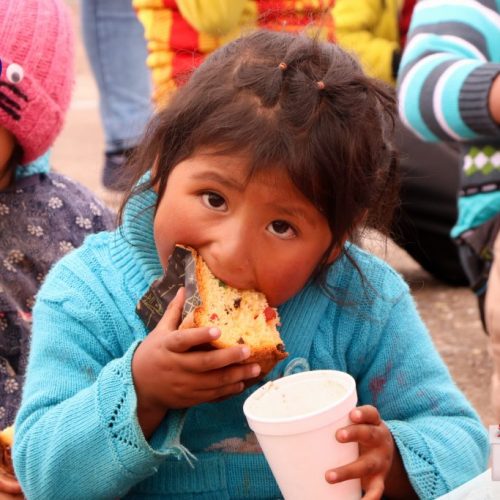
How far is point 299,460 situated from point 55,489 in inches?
19.8

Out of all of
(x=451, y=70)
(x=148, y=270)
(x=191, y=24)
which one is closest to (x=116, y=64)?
(x=191, y=24)

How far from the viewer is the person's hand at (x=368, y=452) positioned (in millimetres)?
1690

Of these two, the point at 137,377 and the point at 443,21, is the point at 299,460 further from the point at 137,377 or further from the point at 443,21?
the point at 443,21

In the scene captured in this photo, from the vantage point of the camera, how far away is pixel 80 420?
6.13 feet

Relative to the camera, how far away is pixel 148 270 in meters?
2.04

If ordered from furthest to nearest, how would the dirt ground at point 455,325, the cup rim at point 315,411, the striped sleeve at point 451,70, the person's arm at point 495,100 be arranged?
the dirt ground at point 455,325, the striped sleeve at point 451,70, the person's arm at point 495,100, the cup rim at point 315,411

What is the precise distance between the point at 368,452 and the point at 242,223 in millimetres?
441

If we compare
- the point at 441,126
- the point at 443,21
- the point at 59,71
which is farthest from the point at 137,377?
the point at 443,21

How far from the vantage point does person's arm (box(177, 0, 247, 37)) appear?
12.0ft

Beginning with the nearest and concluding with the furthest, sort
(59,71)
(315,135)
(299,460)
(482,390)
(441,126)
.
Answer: (299,460) → (315,135) → (59,71) → (441,126) → (482,390)

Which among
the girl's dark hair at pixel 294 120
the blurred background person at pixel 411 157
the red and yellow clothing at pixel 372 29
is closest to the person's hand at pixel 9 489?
the girl's dark hair at pixel 294 120

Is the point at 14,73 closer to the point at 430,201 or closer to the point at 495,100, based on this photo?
the point at 495,100

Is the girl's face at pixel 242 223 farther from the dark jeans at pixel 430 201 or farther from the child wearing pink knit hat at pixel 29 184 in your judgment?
the dark jeans at pixel 430 201

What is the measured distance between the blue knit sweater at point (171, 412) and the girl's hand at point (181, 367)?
1.8 inches
